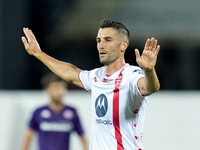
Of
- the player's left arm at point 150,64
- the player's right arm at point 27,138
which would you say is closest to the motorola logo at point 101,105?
the player's left arm at point 150,64

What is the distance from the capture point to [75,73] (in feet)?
16.6

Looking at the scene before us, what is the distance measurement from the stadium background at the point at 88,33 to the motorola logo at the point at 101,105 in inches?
173

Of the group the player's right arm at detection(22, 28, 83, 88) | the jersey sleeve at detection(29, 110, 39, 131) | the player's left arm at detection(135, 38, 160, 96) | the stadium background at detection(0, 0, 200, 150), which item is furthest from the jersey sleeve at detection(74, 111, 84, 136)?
the player's left arm at detection(135, 38, 160, 96)

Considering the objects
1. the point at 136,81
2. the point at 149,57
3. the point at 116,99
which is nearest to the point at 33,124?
the point at 116,99

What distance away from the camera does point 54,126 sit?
670cm

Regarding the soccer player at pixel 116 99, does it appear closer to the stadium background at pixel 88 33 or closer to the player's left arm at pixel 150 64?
the player's left arm at pixel 150 64

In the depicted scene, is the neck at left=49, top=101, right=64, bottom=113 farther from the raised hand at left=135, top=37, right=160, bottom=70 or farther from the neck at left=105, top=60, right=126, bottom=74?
the raised hand at left=135, top=37, right=160, bottom=70

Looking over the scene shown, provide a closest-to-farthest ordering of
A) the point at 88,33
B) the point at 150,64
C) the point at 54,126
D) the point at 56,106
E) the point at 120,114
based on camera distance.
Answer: the point at 150,64, the point at 120,114, the point at 54,126, the point at 56,106, the point at 88,33

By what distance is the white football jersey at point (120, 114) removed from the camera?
436cm

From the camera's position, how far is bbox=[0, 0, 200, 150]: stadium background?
9.34 m

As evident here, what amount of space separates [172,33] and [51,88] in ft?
14.6

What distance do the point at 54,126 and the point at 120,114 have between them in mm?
2508

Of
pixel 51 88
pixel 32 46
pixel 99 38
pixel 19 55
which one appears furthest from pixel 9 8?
pixel 99 38

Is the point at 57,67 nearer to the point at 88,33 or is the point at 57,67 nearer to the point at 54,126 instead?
the point at 54,126
